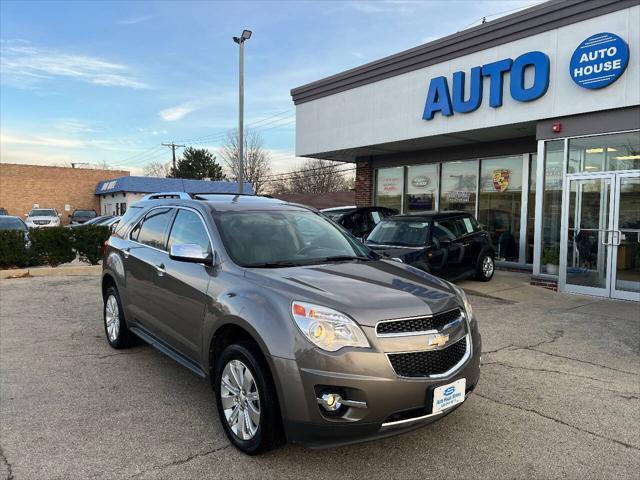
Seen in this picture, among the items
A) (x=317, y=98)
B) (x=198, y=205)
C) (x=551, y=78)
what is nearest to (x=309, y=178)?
(x=317, y=98)

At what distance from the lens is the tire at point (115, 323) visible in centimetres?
537

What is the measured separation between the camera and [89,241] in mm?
12664

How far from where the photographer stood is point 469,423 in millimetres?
3668

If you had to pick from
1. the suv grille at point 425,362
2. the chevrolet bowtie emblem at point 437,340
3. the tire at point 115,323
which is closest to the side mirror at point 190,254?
the suv grille at point 425,362

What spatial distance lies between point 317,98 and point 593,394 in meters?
12.8

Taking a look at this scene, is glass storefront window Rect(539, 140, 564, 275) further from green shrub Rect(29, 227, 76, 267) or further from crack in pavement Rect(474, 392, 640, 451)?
green shrub Rect(29, 227, 76, 267)

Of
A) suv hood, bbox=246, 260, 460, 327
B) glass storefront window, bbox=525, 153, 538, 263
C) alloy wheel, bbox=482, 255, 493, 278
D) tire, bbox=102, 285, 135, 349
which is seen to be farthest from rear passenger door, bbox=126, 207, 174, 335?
glass storefront window, bbox=525, 153, 538, 263

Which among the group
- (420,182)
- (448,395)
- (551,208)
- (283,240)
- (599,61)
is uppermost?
(599,61)

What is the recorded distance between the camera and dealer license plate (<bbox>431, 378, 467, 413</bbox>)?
289 centimetres

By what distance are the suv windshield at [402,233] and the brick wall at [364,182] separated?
6.18 m

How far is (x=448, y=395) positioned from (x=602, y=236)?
7.69 metres

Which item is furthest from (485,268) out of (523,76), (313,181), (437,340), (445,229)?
(313,181)

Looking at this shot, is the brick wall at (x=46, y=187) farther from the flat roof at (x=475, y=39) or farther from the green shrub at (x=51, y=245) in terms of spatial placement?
the flat roof at (x=475, y=39)

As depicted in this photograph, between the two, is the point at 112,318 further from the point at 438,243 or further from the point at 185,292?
the point at 438,243
